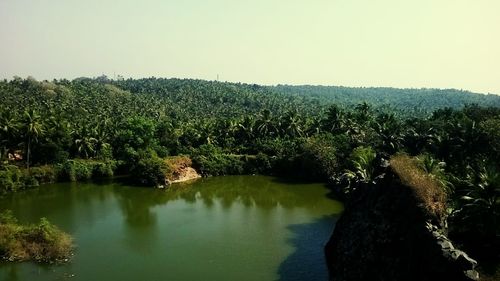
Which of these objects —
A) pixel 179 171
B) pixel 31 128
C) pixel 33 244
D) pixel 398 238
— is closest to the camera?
pixel 398 238

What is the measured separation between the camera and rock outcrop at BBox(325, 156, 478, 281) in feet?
59.6

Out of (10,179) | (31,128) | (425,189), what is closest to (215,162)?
(31,128)

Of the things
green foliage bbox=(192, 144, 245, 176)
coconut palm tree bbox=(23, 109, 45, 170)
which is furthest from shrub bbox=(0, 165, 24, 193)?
green foliage bbox=(192, 144, 245, 176)

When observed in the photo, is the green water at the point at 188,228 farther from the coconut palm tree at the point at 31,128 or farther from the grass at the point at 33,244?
the coconut palm tree at the point at 31,128

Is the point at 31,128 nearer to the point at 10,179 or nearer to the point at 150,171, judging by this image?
the point at 10,179

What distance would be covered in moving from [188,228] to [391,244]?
17816mm

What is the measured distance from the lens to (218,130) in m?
64.1

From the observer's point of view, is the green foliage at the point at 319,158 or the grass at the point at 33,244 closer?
the grass at the point at 33,244

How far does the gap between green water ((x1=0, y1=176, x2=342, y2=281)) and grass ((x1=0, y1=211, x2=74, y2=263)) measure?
2.04 feet

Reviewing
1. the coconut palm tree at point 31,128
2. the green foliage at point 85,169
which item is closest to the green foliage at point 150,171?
the green foliage at point 85,169

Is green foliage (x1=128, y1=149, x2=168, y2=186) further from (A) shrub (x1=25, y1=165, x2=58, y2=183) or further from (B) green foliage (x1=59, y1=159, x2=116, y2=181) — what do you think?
(A) shrub (x1=25, y1=165, x2=58, y2=183)

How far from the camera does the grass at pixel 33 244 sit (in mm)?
26891

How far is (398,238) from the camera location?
2120 cm

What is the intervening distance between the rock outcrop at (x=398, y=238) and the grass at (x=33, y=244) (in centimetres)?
1550
